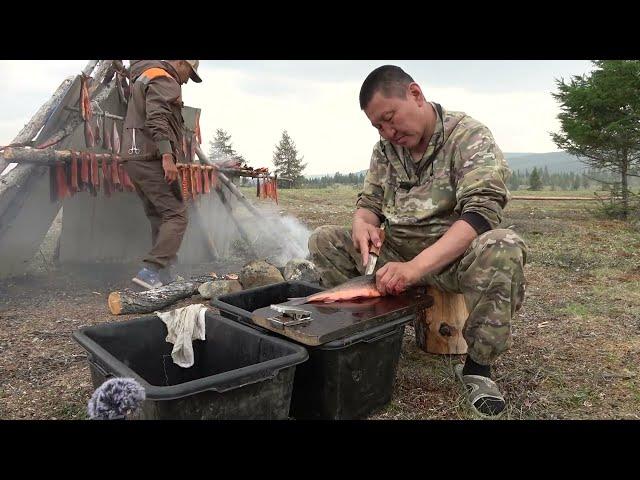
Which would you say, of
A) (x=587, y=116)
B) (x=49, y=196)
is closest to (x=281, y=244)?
(x=49, y=196)

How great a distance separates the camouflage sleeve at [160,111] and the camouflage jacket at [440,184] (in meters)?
2.80

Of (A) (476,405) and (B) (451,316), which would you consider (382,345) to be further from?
(B) (451,316)

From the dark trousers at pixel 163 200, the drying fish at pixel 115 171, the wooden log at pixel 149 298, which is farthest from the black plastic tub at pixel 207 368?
the drying fish at pixel 115 171

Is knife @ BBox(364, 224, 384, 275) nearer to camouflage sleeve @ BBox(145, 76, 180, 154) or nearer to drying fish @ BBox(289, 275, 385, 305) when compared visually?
drying fish @ BBox(289, 275, 385, 305)

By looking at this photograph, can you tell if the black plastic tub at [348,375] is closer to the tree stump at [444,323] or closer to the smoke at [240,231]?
the tree stump at [444,323]

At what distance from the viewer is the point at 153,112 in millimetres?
5453

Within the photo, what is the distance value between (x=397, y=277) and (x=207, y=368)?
1.29m

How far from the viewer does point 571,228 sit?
Result: 35.9 ft

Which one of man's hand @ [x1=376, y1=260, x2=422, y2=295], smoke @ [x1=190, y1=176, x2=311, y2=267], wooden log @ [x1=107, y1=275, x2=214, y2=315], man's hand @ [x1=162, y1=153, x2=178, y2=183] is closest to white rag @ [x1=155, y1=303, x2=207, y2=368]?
man's hand @ [x1=376, y1=260, x2=422, y2=295]

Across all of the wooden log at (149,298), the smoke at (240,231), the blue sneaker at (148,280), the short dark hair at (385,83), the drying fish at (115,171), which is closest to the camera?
the short dark hair at (385,83)

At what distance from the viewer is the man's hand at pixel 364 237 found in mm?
3457

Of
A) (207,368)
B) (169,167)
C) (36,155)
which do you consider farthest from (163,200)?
(207,368)

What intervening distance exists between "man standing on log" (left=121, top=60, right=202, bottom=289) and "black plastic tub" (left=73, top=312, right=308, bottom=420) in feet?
9.04

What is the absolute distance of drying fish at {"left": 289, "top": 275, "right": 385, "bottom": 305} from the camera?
2953 millimetres
